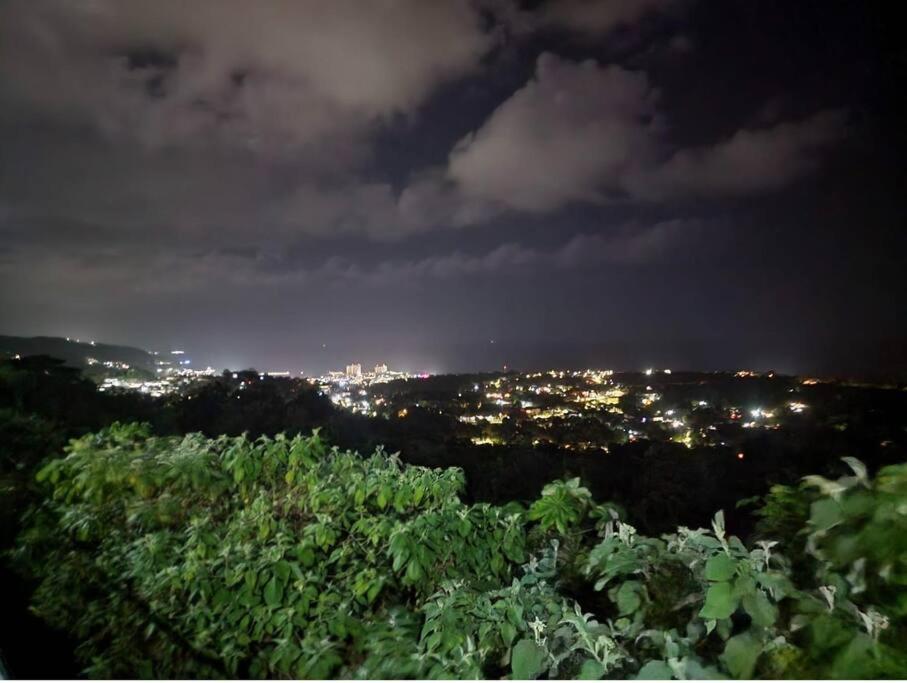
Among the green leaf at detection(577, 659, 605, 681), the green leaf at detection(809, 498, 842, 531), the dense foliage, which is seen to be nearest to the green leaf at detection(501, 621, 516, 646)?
the dense foliage

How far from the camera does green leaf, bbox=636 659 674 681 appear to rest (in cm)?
115

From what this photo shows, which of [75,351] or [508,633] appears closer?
[508,633]

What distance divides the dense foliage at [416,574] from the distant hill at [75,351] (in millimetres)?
14054

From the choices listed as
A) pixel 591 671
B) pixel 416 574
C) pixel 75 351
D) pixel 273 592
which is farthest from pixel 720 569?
pixel 75 351

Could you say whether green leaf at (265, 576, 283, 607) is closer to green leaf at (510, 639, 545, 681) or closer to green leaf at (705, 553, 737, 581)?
green leaf at (510, 639, 545, 681)

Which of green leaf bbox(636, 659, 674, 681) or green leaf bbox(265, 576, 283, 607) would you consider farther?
green leaf bbox(265, 576, 283, 607)

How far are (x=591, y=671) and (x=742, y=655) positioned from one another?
0.36 metres

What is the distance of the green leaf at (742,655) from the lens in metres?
1.11

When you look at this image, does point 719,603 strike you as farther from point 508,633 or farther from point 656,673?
point 508,633

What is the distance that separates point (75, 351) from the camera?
1049 inches

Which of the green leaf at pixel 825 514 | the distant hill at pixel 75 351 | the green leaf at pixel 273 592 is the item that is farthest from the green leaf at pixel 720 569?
the distant hill at pixel 75 351

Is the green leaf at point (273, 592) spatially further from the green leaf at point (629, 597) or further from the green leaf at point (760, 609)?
the green leaf at point (760, 609)

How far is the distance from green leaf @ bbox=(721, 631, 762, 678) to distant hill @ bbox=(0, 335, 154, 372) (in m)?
16.7

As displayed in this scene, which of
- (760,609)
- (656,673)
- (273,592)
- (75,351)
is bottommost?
(273,592)
